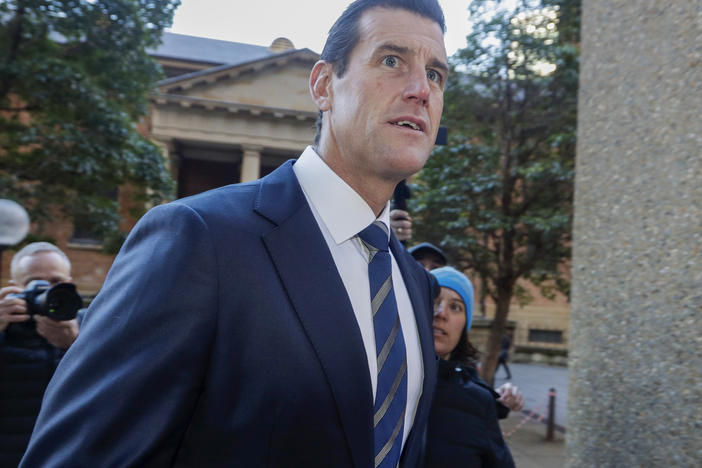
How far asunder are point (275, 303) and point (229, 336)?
0.12 metres

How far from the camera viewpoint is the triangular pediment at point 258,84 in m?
24.5

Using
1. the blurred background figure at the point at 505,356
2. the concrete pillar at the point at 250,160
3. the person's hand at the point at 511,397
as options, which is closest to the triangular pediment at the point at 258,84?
the concrete pillar at the point at 250,160

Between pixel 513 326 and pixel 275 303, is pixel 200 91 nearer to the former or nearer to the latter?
pixel 513 326

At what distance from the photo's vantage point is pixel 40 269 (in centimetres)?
330

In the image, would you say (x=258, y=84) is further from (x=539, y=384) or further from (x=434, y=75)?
(x=434, y=75)

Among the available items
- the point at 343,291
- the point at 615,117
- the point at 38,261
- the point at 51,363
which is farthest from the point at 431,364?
the point at 38,261

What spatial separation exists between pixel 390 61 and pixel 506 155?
33.7ft

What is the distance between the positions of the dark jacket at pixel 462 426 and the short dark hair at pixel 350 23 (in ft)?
4.76

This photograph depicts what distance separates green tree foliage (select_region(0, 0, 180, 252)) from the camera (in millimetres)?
10281

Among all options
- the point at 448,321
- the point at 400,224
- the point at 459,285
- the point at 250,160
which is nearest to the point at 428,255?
the point at 400,224

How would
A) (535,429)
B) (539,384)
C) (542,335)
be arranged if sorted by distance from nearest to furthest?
1. (535,429)
2. (539,384)
3. (542,335)

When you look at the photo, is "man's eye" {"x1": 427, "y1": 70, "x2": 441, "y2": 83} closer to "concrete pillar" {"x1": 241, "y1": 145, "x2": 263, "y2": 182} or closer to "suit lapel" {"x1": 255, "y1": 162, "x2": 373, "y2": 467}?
"suit lapel" {"x1": 255, "y1": 162, "x2": 373, "y2": 467}

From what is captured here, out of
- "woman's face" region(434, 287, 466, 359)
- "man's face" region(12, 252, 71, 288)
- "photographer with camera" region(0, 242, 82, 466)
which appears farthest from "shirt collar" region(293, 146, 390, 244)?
"man's face" region(12, 252, 71, 288)

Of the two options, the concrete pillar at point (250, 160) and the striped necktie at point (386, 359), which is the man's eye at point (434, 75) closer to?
the striped necktie at point (386, 359)
